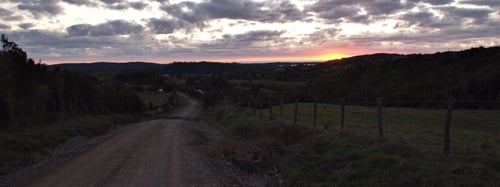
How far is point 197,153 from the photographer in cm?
1819

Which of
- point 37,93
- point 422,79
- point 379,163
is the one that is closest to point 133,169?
point 379,163

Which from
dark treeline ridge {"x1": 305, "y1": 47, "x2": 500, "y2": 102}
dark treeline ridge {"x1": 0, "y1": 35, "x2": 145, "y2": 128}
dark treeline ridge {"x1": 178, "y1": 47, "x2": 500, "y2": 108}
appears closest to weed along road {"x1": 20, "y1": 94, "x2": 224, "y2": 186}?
dark treeline ridge {"x1": 0, "y1": 35, "x2": 145, "y2": 128}

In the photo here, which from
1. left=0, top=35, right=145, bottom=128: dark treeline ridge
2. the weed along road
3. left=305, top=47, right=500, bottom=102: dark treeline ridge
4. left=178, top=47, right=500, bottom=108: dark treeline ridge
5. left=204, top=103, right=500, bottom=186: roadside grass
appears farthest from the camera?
left=178, top=47, right=500, bottom=108: dark treeline ridge

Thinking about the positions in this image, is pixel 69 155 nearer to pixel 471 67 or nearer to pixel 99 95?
pixel 99 95

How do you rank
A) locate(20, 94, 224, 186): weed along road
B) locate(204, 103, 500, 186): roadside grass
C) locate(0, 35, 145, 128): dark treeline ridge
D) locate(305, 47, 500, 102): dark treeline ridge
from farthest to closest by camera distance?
A: locate(305, 47, 500, 102): dark treeline ridge → locate(0, 35, 145, 128): dark treeline ridge → locate(20, 94, 224, 186): weed along road → locate(204, 103, 500, 186): roadside grass

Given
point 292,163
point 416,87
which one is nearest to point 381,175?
point 292,163

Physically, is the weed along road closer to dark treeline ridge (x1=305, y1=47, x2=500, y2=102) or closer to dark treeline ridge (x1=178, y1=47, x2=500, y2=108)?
dark treeline ridge (x1=178, y1=47, x2=500, y2=108)

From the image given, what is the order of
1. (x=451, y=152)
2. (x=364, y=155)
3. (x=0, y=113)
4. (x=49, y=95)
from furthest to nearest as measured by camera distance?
(x=49, y=95)
(x=0, y=113)
(x=364, y=155)
(x=451, y=152)

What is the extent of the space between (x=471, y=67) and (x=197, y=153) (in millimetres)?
101537

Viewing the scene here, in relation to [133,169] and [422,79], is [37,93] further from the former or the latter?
[422,79]

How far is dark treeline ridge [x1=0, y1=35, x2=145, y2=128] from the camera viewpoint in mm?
37062

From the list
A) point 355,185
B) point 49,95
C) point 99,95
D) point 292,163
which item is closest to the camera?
point 355,185

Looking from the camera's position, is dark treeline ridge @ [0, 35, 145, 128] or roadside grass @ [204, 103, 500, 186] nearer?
roadside grass @ [204, 103, 500, 186]

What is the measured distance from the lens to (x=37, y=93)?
173 ft
